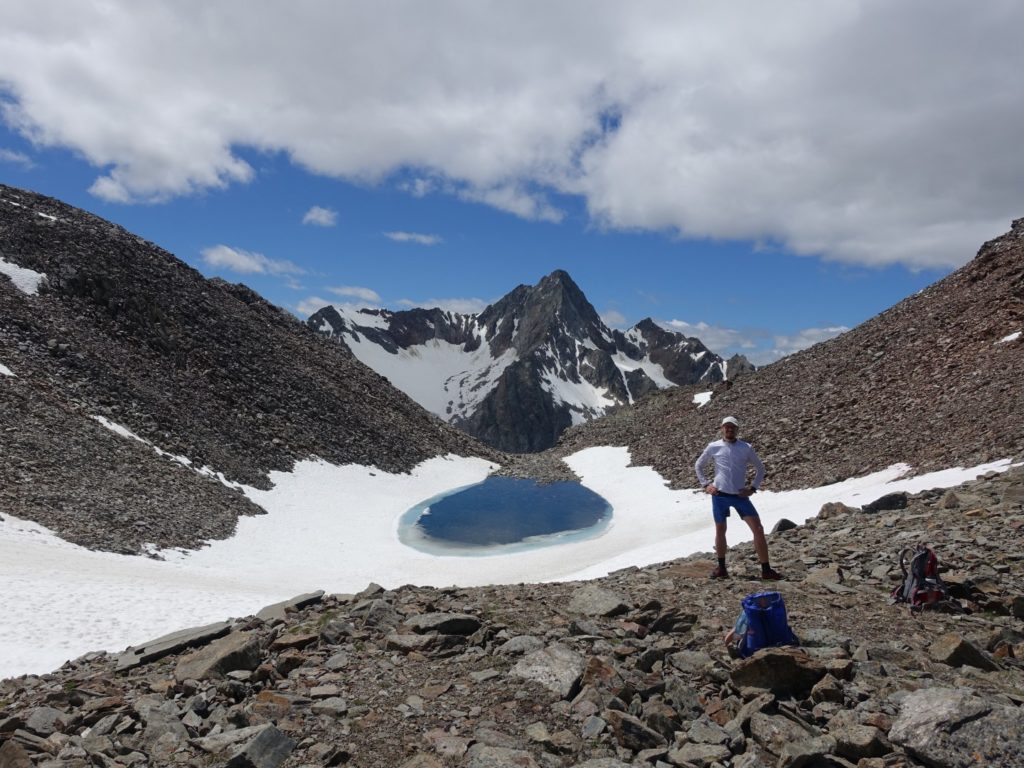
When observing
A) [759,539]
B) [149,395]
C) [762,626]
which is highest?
[149,395]

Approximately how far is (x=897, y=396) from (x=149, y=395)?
4686 centimetres

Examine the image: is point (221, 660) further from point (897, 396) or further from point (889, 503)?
point (897, 396)

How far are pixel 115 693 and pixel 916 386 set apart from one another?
135 feet

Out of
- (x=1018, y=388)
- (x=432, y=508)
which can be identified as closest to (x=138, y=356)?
(x=432, y=508)

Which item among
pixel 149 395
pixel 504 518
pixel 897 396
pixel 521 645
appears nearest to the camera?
pixel 521 645

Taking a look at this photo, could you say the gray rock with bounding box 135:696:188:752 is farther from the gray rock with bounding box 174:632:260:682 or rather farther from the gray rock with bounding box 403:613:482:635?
the gray rock with bounding box 403:613:482:635

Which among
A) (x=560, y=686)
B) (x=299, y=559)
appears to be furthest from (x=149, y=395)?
(x=560, y=686)

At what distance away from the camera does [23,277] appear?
46.7m

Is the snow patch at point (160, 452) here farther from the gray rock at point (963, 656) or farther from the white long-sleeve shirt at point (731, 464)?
the gray rock at point (963, 656)

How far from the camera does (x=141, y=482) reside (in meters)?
30.3

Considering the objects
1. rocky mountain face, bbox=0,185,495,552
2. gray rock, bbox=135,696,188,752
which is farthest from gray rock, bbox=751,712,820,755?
rocky mountain face, bbox=0,185,495,552

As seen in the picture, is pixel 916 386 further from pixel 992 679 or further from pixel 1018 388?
pixel 992 679

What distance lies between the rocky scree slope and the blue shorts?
1426 cm

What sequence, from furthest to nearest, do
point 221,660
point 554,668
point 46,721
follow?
1. point 221,660
2. point 554,668
3. point 46,721
